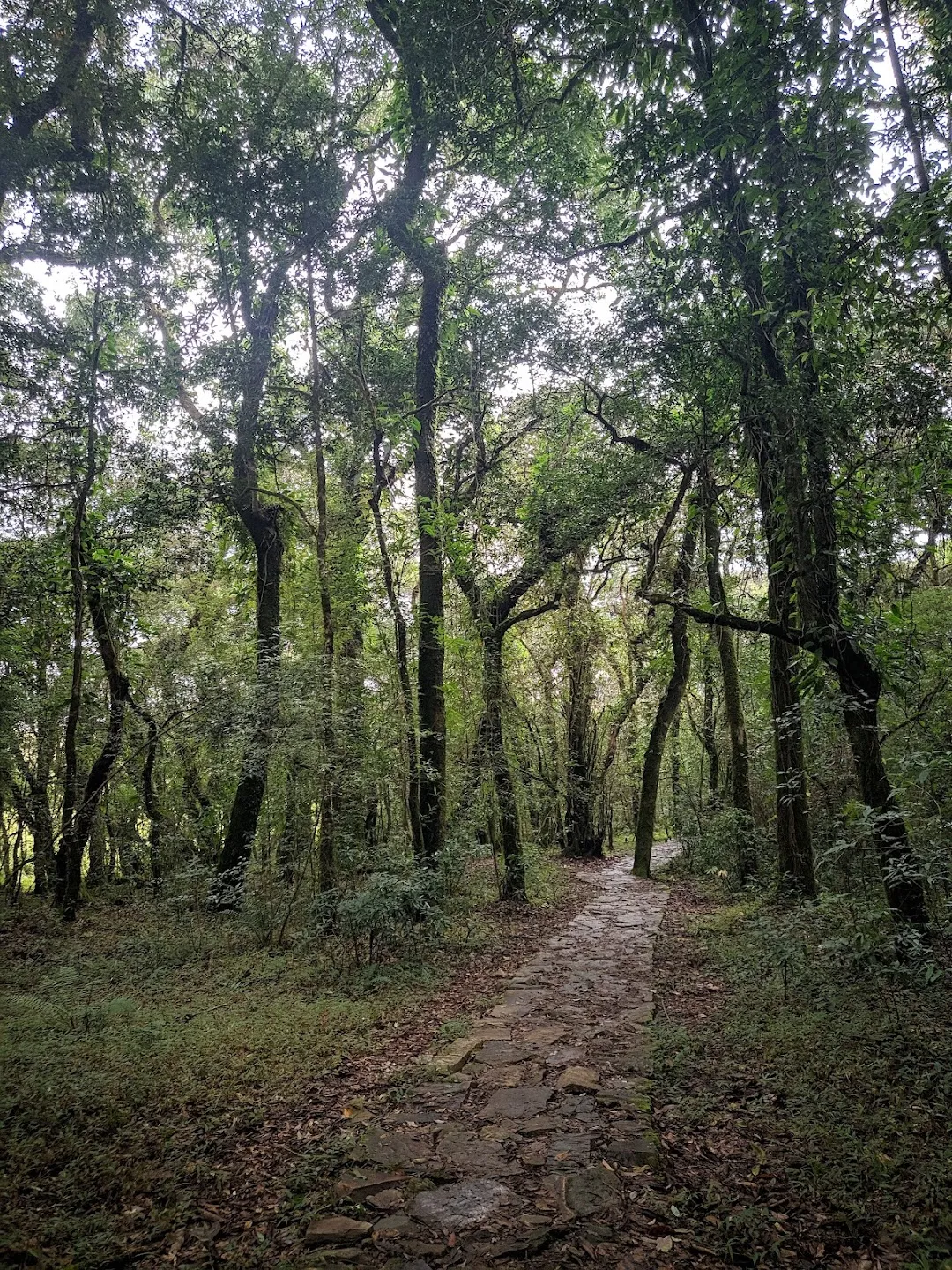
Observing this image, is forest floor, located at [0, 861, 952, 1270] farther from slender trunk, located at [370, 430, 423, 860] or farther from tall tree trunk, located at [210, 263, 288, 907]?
tall tree trunk, located at [210, 263, 288, 907]

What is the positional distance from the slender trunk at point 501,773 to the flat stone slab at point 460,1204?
684cm

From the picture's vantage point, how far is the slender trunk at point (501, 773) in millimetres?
10312

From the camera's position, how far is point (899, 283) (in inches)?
206

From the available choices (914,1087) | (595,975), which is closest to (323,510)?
(595,975)

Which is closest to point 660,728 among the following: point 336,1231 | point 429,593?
point 429,593

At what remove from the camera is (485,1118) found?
3973 millimetres

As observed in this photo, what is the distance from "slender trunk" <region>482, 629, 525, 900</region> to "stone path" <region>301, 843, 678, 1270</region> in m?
4.31

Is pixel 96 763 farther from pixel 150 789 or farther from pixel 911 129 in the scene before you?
pixel 911 129

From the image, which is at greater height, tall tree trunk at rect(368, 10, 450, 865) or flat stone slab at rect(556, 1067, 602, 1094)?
tall tree trunk at rect(368, 10, 450, 865)

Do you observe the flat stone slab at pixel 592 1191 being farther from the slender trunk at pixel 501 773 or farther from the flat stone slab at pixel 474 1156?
the slender trunk at pixel 501 773

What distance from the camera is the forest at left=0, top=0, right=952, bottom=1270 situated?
3545mm

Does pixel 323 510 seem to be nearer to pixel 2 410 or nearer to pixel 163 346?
pixel 2 410

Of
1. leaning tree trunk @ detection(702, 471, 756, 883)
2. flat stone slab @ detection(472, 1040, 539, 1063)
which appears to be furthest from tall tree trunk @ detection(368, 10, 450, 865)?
leaning tree trunk @ detection(702, 471, 756, 883)

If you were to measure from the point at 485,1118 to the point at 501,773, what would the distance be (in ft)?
21.1
